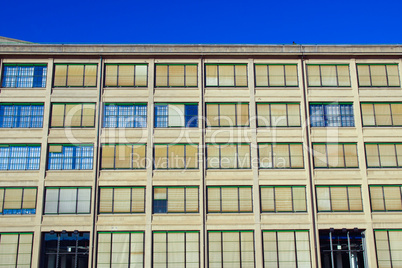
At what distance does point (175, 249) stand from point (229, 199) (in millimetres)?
5815

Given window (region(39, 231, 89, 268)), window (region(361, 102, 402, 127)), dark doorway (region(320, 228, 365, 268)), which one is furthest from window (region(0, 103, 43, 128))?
window (region(361, 102, 402, 127))

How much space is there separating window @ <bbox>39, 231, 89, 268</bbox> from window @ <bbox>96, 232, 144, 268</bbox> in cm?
128

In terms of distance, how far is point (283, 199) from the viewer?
3459 centimetres

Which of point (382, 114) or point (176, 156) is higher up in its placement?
point (382, 114)

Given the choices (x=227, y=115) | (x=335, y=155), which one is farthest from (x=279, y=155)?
(x=227, y=115)

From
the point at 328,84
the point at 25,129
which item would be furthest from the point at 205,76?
the point at 25,129

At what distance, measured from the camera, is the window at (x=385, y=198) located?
34.6m

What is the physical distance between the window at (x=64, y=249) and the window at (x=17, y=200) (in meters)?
2.56

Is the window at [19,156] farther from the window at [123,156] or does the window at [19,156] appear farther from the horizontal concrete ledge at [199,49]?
the horizontal concrete ledge at [199,49]

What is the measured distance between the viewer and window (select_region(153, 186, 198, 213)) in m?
34.2

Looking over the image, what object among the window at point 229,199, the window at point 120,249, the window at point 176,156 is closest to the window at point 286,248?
the window at point 229,199

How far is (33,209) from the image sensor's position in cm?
3381

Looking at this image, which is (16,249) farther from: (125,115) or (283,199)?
(283,199)

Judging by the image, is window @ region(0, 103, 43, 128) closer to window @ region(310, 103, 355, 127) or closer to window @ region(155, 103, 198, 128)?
window @ region(155, 103, 198, 128)
